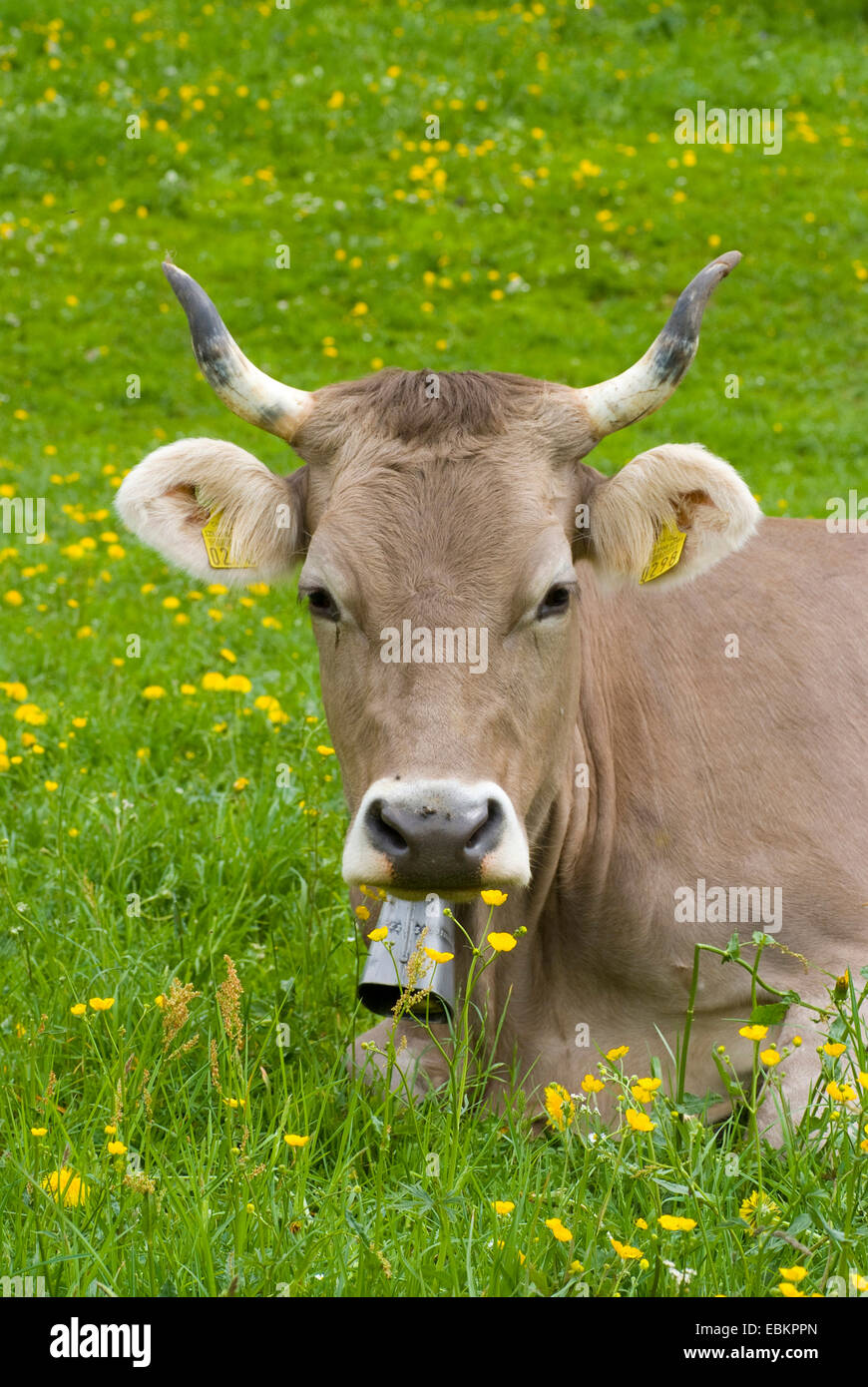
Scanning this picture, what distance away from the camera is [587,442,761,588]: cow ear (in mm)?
3801

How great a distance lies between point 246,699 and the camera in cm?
651

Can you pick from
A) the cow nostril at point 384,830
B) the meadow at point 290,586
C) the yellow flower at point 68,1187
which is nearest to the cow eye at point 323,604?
the cow nostril at point 384,830

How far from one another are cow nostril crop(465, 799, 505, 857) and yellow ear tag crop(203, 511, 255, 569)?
127 cm


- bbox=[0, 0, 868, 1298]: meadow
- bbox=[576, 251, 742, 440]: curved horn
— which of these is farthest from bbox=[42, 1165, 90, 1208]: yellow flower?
bbox=[576, 251, 742, 440]: curved horn

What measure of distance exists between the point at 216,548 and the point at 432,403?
79 centimetres

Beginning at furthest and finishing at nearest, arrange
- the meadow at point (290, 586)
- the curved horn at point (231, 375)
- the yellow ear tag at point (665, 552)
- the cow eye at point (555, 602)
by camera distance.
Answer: the yellow ear tag at point (665, 552) < the curved horn at point (231, 375) < the cow eye at point (555, 602) < the meadow at point (290, 586)

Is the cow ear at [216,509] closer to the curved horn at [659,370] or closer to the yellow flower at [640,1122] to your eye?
the curved horn at [659,370]

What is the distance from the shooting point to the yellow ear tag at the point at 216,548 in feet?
13.4

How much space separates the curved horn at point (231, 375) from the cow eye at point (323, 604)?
0.51 m

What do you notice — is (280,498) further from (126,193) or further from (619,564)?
(126,193)

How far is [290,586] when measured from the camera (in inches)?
189

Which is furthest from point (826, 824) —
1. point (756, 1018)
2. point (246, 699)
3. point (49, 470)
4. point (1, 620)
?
point (49, 470)
